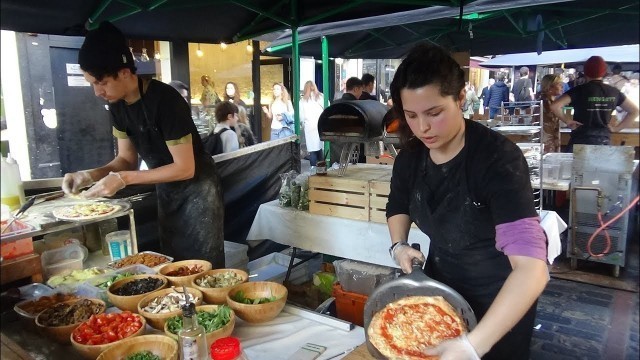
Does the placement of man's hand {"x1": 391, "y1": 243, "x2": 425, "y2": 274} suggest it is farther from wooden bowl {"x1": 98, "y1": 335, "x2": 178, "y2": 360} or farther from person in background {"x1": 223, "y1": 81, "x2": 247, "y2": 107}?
person in background {"x1": 223, "y1": 81, "x2": 247, "y2": 107}

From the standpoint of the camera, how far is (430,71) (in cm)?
142

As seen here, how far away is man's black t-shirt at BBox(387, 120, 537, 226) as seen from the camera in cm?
135

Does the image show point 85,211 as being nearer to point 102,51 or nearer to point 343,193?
point 102,51

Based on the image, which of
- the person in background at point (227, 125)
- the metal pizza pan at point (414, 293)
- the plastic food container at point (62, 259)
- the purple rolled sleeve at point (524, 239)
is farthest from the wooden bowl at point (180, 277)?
the person in background at point (227, 125)

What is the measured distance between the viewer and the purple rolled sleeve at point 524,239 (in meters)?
1.29

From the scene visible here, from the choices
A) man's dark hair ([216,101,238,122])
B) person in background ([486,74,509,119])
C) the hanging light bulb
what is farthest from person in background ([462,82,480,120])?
the hanging light bulb

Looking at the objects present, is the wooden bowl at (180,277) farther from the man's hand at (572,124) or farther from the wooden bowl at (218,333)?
the man's hand at (572,124)

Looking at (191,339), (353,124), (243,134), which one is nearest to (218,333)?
(191,339)

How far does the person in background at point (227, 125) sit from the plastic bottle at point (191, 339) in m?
3.11

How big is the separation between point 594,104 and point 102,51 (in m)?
2.03

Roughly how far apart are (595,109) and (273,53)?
18.7 feet

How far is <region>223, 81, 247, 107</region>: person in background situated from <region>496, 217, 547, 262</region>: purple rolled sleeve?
16.3 ft

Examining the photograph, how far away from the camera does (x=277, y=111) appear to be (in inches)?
322

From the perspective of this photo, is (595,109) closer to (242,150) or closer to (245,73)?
(242,150)
